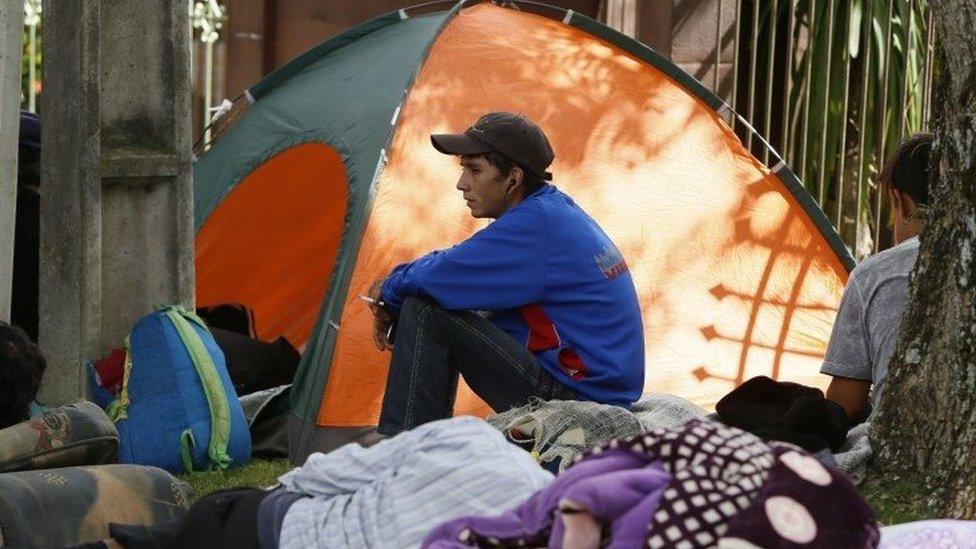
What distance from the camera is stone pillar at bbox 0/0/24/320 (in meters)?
4.96

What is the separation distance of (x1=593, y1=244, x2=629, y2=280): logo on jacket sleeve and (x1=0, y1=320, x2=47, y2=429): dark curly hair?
5.38 ft

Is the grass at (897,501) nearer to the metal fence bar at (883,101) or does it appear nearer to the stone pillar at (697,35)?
the metal fence bar at (883,101)

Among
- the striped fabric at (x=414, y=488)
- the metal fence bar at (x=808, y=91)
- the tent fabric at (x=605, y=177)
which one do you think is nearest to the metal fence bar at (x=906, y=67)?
the metal fence bar at (x=808, y=91)

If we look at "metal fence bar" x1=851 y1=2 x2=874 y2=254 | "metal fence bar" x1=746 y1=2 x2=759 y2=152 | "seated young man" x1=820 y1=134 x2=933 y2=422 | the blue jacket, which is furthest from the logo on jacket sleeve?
"metal fence bar" x1=851 y1=2 x2=874 y2=254

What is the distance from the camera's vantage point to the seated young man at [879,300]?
4.62 m

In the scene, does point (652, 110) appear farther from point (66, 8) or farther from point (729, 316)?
point (66, 8)

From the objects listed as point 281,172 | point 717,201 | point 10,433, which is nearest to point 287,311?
point 281,172

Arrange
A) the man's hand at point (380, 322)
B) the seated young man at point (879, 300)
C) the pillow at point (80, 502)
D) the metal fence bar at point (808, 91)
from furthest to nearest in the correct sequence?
1. the metal fence bar at point (808, 91)
2. the man's hand at point (380, 322)
3. the seated young man at point (879, 300)
4. the pillow at point (80, 502)

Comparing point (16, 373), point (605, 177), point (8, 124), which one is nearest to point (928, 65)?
point (605, 177)

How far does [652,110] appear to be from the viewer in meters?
6.56

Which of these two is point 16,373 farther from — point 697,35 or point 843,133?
point 843,133

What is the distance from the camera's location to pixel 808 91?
830cm

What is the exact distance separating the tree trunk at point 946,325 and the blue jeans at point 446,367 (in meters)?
1.08

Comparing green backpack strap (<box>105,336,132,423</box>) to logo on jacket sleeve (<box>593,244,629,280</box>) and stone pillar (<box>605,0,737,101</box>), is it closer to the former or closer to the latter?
logo on jacket sleeve (<box>593,244,629,280</box>)
